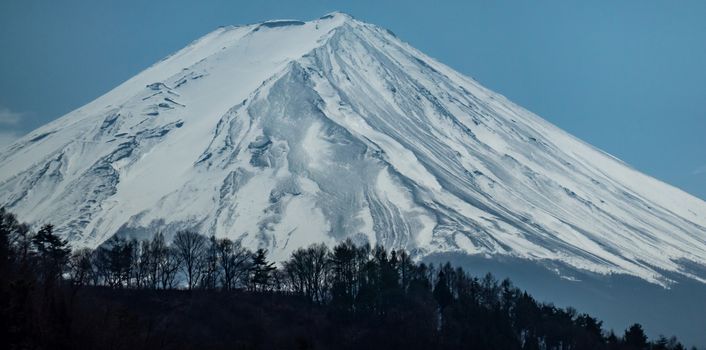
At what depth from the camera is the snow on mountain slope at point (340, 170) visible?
295 feet

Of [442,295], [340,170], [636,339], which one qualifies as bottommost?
[636,339]

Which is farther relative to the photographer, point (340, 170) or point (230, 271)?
point (340, 170)

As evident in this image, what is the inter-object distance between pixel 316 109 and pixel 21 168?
119 ft

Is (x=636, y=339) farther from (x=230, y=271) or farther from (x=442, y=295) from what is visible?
(x=230, y=271)

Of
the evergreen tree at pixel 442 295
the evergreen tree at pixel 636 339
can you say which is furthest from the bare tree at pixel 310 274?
the evergreen tree at pixel 636 339

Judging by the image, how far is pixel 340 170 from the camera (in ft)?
330

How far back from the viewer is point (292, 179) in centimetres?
9844

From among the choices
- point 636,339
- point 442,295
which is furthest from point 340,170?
point 636,339

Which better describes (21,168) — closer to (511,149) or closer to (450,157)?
(450,157)

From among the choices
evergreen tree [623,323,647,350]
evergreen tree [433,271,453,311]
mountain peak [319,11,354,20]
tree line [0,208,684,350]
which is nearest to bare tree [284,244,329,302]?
tree line [0,208,684,350]

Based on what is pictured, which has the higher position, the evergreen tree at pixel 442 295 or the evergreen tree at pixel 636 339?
the evergreen tree at pixel 442 295

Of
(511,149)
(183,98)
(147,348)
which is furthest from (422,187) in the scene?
(147,348)

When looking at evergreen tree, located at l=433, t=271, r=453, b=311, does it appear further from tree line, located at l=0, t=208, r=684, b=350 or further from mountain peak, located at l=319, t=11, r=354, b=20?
mountain peak, located at l=319, t=11, r=354, b=20

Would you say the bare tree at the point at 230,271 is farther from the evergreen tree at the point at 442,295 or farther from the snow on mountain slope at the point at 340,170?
the snow on mountain slope at the point at 340,170
